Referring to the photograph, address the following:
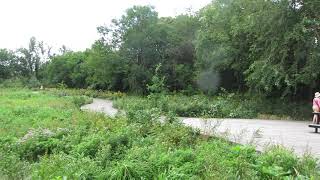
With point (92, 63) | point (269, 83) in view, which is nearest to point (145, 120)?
point (269, 83)

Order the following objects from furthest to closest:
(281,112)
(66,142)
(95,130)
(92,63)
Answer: (92,63)
(281,112)
(95,130)
(66,142)

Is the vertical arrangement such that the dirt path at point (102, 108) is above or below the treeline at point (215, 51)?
below

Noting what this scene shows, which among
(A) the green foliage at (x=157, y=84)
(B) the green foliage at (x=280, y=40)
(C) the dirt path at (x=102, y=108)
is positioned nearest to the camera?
(A) the green foliage at (x=157, y=84)

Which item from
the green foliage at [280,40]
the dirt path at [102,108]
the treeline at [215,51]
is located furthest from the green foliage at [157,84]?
the green foliage at [280,40]

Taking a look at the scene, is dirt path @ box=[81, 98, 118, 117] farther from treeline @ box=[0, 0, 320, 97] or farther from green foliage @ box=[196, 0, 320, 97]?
green foliage @ box=[196, 0, 320, 97]

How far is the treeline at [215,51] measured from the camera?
934 inches

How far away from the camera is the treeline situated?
23.7 m

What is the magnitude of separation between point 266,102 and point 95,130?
18631 mm

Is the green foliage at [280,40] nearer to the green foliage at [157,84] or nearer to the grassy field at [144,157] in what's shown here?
the green foliage at [157,84]

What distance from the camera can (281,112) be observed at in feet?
89.1

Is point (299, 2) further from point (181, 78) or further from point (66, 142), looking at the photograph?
point (181, 78)

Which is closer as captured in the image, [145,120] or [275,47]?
[145,120]

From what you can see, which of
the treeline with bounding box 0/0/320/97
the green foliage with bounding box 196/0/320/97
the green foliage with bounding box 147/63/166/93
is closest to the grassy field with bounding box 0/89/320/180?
the green foliage with bounding box 147/63/166/93

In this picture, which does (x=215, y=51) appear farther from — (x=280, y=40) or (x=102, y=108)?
(x=102, y=108)
